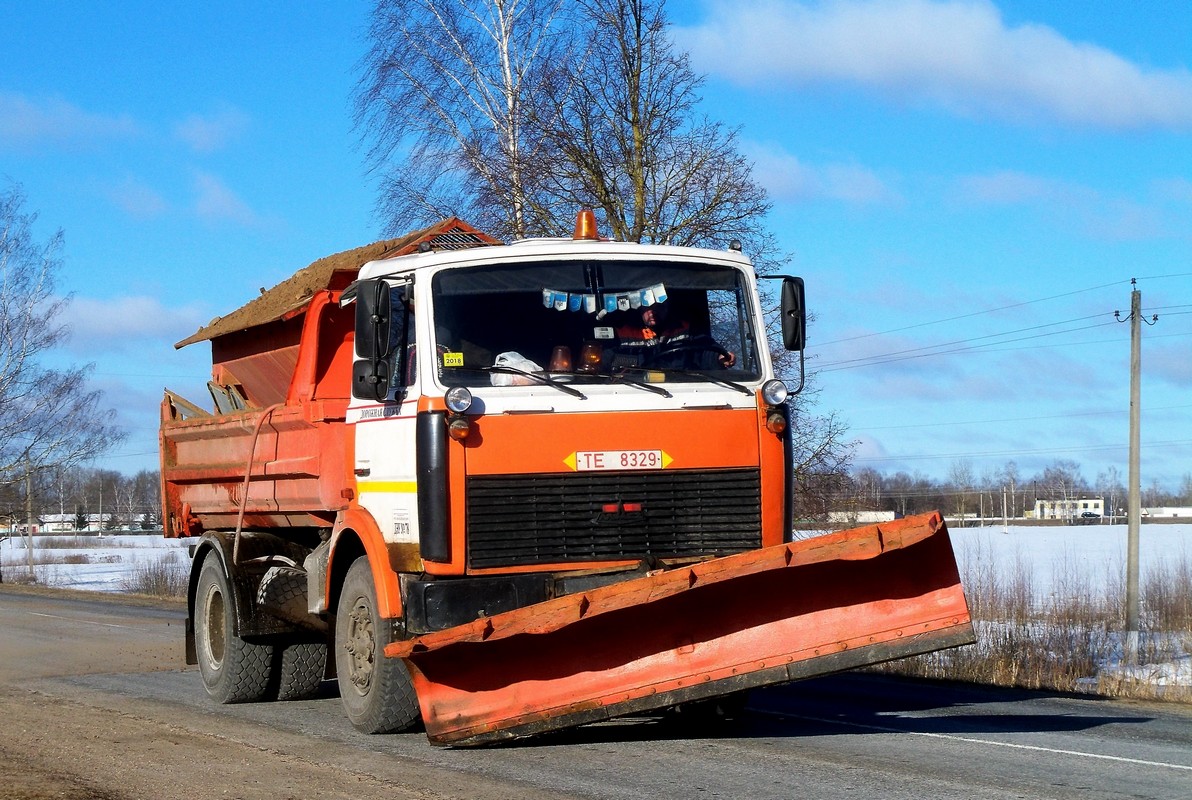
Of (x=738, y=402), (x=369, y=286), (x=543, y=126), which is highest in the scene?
(x=543, y=126)

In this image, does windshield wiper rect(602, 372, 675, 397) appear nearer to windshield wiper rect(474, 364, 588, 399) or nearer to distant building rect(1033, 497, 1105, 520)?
windshield wiper rect(474, 364, 588, 399)

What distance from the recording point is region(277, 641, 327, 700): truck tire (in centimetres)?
1046

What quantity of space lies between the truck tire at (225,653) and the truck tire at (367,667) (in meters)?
1.92

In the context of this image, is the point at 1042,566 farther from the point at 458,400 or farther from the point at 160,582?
the point at 458,400

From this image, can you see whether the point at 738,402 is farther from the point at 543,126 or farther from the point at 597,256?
the point at 543,126

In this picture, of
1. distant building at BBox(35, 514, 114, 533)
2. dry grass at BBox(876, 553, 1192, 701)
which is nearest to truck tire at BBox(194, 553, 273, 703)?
dry grass at BBox(876, 553, 1192, 701)

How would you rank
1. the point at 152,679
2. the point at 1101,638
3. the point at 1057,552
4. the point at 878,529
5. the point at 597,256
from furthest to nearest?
→ 1. the point at 1057,552
2. the point at 1101,638
3. the point at 152,679
4. the point at 597,256
5. the point at 878,529

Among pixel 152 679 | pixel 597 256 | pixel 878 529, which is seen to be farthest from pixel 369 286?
pixel 152 679

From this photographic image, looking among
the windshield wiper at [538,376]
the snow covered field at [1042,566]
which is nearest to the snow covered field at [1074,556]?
the snow covered field at [1042,566]

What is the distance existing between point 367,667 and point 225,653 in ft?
8.20

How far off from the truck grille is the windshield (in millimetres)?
604

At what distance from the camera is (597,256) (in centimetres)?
816

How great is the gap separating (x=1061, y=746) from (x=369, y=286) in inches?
186

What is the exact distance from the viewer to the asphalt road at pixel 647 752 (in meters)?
6.40
